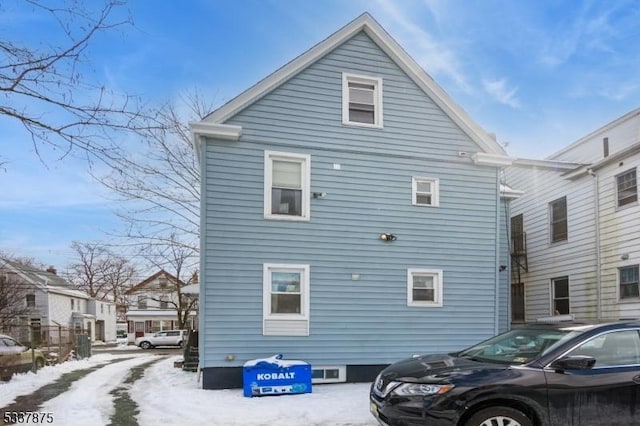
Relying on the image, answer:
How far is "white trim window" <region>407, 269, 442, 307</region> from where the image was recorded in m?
11.2

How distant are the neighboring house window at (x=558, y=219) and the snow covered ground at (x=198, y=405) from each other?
888cm

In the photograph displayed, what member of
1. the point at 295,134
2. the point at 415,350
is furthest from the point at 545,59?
the point at 415,350

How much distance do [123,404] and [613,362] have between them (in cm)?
729

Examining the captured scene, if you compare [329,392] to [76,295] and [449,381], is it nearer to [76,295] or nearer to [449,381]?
[449,381]

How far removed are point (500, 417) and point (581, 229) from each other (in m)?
11.6

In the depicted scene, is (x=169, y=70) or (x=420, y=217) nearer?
(x=169, y=70)

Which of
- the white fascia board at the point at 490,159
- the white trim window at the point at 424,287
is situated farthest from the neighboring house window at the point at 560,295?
the white trim window at the point at 424,287

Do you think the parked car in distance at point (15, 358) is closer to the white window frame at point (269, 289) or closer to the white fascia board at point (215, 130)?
the white window frame at point (269, 289)

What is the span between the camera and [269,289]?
10.3 metres

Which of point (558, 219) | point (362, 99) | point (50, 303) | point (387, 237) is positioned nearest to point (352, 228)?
point (387, 237)

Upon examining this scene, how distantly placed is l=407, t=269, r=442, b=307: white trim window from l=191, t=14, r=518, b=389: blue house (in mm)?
29

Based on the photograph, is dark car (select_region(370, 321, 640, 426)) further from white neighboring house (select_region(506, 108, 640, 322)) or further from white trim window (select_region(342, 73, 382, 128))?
white neighboring house (select_region(506, 108, 640, 322))

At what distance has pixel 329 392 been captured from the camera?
367 inches

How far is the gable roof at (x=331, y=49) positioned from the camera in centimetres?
1023
